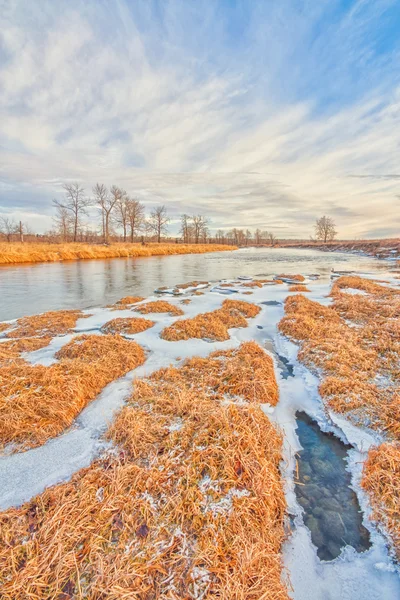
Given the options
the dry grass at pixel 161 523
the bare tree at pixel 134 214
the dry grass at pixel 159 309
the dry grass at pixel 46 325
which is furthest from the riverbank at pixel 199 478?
the bare tree at pixel 134 214

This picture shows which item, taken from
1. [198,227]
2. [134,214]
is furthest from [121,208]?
[198,227]

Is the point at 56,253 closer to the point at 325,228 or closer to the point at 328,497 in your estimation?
the point at 328,497

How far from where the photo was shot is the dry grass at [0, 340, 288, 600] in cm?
164

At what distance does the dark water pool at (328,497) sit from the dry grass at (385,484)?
0.56 ft

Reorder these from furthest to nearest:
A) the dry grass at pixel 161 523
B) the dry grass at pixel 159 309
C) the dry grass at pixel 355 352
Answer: the dry grass at pixel 159 309 < the dry grass at pixel 355 352 < the dry grass at pixel 161 523

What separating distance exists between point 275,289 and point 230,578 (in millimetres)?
11368

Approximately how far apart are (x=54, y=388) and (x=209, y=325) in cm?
388

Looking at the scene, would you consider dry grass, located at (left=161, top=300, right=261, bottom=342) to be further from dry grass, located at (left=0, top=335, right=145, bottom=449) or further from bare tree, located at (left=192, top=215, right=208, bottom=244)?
bare tree, located at (left=192, top=215, right=208, bottom=244)

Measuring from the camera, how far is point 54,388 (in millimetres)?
3645

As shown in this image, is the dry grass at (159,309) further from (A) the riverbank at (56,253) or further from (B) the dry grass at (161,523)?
(A) the riverbank at (56,253)

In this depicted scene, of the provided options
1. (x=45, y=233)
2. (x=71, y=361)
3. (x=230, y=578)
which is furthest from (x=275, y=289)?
(x=45, y=233)

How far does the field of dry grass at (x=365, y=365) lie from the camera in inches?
97.5

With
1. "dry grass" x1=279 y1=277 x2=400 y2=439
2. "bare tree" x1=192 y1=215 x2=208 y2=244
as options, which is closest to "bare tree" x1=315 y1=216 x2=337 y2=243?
"bare tree" x1=192 y1=215 x2=208 y2=244

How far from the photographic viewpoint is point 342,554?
2062 mm
